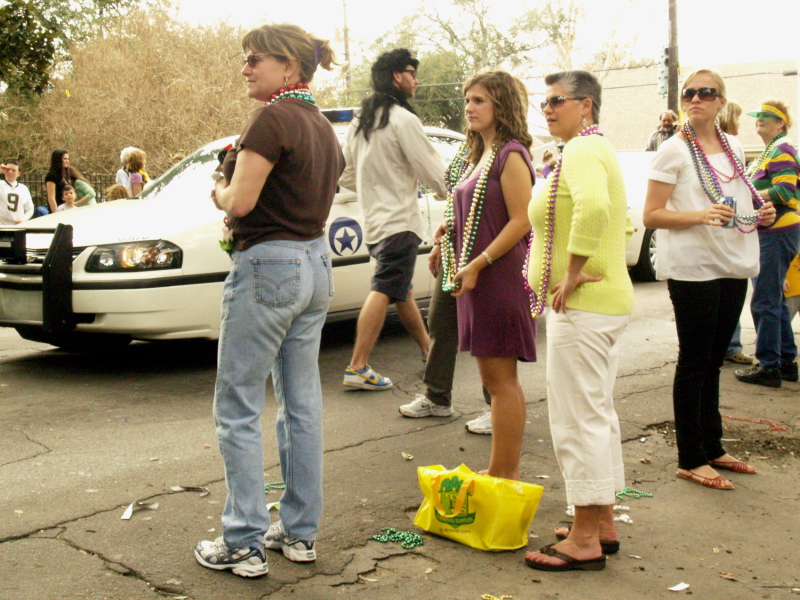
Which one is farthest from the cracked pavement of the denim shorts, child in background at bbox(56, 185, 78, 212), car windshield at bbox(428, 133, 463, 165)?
child in background at bbox(56, 185, 78, 212)

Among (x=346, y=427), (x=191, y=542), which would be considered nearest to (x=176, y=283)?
(x=346, y=427)

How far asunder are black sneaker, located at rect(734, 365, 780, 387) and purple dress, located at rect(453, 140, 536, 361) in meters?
2.96

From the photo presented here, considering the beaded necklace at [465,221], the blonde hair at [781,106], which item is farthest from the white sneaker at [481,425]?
the blonde hair at [781,106]

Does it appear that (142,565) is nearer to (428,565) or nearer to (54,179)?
(428,565)

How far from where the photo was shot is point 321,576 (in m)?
3.16

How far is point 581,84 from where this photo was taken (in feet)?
A: 10.8

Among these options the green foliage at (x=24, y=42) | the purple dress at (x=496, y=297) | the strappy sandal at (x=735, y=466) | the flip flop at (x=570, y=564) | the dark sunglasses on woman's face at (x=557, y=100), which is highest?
the green foliage at (x=24, y=42)

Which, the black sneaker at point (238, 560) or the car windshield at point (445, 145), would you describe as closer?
the black sneaker at point (238, 560)

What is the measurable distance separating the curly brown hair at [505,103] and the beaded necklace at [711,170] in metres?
0.81

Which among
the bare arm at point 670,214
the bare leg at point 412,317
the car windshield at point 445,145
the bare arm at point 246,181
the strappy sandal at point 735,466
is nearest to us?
the bare arm at point 246,181

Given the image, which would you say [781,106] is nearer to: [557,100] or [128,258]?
[557,100]

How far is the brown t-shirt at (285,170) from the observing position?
2.93 meters

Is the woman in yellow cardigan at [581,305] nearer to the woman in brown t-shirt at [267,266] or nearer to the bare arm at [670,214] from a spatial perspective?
the woman in brown t-shirt at [267,266]

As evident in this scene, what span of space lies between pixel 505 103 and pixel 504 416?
1.36 meters
